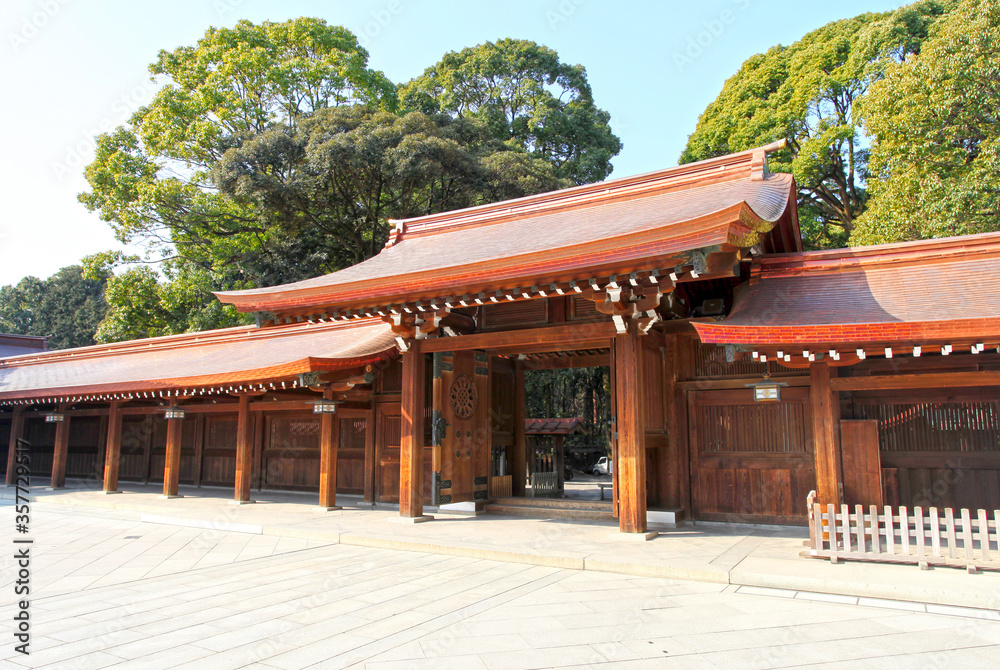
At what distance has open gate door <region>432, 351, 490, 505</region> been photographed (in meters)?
9.98

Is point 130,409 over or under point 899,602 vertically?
over

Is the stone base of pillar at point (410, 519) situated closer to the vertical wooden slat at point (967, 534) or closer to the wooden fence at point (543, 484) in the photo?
the wooden fence at point (543, 484)

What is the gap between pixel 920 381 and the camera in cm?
714

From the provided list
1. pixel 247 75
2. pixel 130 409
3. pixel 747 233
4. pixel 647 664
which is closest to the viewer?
pixel 647 664

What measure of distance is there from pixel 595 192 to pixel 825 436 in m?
5.52

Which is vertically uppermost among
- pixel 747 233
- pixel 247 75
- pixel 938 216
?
pixel 247 75

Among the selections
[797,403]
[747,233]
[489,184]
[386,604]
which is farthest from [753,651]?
[489,184]

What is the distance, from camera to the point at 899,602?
529 centimetres

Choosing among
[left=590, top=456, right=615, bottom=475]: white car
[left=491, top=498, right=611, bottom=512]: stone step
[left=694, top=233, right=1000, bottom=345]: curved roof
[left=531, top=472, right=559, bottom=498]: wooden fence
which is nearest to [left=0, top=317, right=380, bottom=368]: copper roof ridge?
[left=531, top=472, right=559, bottom=498]: wooden fence

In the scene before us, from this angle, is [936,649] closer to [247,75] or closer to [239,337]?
[239,337]

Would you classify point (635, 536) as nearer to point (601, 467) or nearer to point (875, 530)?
point (875, 530)

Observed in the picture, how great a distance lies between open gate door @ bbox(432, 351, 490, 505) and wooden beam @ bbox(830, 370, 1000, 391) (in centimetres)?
550

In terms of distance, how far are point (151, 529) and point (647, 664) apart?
8.80 m

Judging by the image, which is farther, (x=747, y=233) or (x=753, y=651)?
(x=747, y=233)
